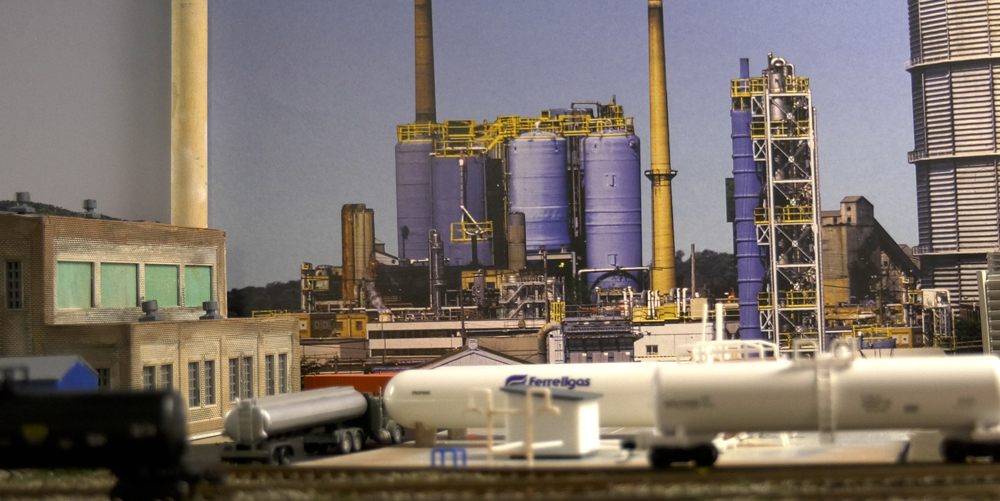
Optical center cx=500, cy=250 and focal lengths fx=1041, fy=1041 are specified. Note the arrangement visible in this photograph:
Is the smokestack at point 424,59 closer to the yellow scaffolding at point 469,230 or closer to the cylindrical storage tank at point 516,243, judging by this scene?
the yellow scaffolding at point 469,230

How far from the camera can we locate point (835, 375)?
15477 mm

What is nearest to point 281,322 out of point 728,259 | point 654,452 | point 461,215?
point 461,215

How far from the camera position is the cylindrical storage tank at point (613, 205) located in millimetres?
38812

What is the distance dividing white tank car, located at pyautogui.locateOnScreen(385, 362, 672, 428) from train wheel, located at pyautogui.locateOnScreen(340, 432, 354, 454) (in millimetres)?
1113

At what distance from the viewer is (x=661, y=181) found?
3866 cm

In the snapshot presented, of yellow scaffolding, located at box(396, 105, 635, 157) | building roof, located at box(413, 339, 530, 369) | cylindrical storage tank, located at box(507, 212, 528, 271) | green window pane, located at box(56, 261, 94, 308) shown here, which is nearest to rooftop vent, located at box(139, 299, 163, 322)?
green window pane, located at box(56, 261, 94, 308)

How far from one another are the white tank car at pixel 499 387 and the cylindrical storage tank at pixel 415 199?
17.4 m

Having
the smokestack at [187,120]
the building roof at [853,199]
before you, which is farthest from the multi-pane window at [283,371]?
the building roof at [853,199]

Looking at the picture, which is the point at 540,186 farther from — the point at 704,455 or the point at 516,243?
the point at 704,455

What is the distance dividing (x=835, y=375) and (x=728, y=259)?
22.9 metres

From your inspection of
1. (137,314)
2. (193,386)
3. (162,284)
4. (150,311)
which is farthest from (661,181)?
(137,314)

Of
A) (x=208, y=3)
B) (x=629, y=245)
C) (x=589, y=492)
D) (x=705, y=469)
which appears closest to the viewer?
(x=589, y=492)

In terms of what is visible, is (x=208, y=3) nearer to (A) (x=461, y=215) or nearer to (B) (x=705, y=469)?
(A) (x=461, y=215)

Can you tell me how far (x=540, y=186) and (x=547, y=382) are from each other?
697 inches
